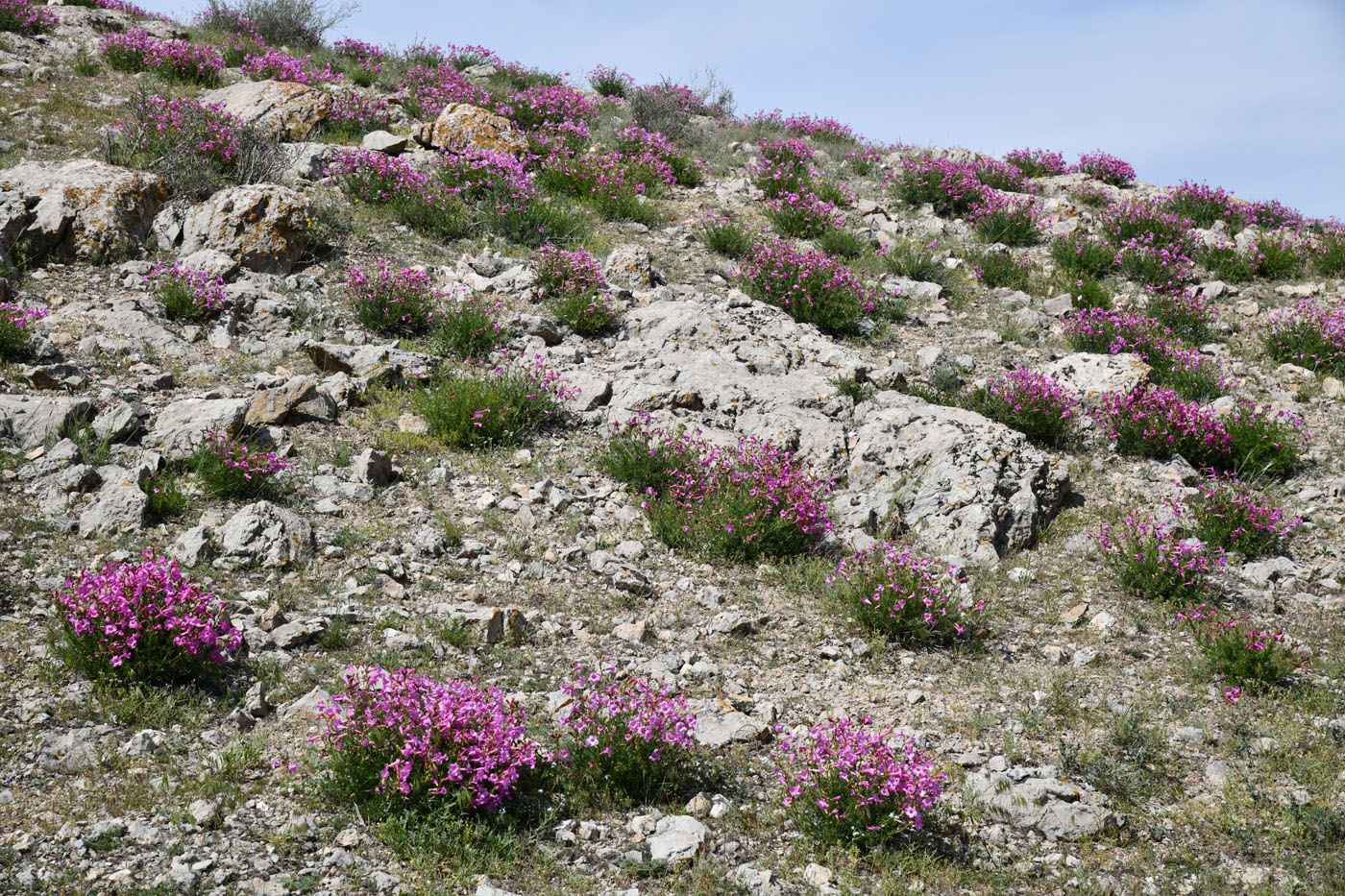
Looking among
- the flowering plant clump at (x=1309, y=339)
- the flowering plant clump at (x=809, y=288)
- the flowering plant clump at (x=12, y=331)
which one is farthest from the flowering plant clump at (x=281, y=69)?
the flowering plant clump at (x=1309, y=339)

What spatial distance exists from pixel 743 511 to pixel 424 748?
11.3ft

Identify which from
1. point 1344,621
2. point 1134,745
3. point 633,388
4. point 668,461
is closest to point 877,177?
point 633,388

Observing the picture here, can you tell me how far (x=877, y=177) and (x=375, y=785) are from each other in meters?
15.3

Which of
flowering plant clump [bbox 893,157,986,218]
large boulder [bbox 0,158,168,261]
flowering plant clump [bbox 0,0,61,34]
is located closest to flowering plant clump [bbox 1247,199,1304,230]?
flowering plant clump [bbox 893,157,986,218]

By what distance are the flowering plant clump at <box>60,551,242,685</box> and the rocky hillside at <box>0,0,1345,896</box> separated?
1.3 inches

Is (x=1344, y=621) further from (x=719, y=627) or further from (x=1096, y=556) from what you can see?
(x=719, y=627)

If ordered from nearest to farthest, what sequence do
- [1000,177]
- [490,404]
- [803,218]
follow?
1. [490,404]
2. [803,218]
3. [1000,177]

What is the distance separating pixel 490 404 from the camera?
8016 mm

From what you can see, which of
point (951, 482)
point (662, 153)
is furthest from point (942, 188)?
point (951, 482)

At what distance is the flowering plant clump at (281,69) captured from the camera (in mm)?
16031

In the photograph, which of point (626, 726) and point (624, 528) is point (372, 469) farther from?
point (626, 726)

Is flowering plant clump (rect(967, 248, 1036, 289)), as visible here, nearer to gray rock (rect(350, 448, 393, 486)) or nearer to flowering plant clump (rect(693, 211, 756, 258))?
flowering plant clump (rect(693, 211, 756, 258))

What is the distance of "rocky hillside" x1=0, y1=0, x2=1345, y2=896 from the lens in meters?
4.21

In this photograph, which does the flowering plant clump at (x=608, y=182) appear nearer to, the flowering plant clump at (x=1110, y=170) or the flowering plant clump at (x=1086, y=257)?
the flowering plant clump at (x=1086, y=257)
